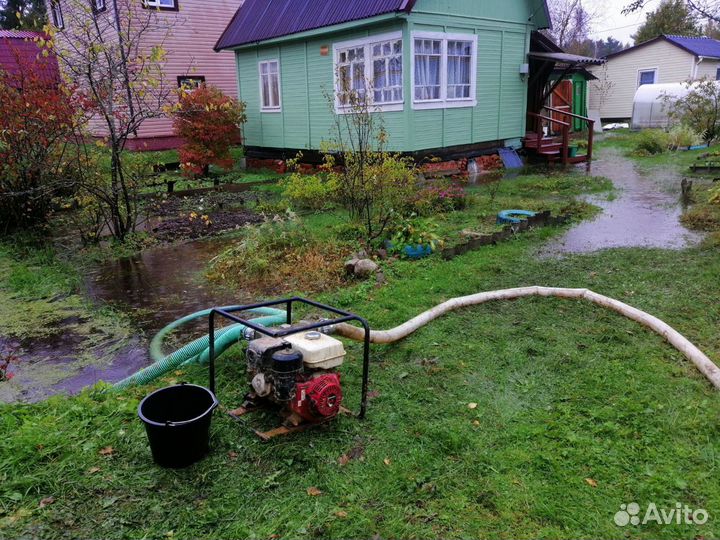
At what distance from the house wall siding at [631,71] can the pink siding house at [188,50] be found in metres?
21.3

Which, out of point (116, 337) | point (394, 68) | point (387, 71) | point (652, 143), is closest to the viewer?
point (116, 337)

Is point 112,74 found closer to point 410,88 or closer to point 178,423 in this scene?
point 178,423

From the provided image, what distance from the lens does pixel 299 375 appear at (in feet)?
10.3

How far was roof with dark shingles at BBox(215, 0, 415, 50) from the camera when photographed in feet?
37.9

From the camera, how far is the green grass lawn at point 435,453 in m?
2.55

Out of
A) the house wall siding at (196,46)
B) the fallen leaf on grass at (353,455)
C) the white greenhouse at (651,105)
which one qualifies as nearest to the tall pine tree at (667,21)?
the white greenhouse at (651,105)

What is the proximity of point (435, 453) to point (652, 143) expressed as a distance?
1763 centimetres

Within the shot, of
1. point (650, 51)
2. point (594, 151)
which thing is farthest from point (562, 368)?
point (650, 51)

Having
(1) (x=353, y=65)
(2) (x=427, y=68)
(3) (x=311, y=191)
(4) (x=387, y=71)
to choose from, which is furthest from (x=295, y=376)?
(1) (x=353, y=65)

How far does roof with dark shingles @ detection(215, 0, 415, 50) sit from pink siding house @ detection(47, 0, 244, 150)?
2.67 metres

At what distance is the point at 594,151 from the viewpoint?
18.4 meters

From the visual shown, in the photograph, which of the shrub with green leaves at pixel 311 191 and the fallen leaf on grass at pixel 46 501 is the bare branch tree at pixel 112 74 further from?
the fallen leaf on grass at pixel 46 501

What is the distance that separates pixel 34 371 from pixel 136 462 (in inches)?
72.3

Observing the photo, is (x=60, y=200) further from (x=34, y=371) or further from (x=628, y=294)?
(x=628, y=294)
